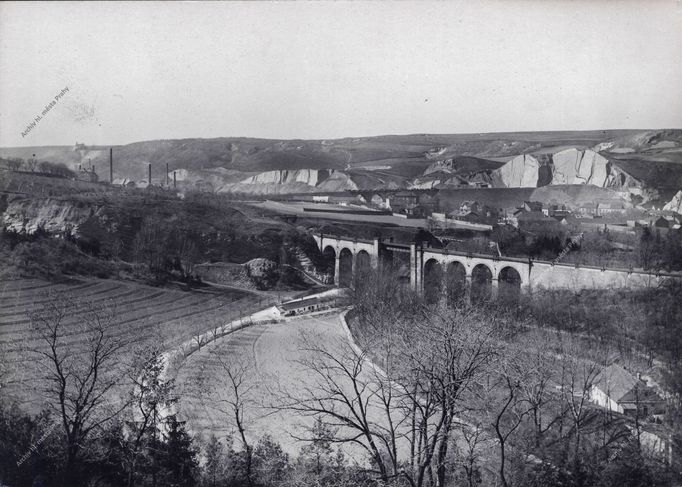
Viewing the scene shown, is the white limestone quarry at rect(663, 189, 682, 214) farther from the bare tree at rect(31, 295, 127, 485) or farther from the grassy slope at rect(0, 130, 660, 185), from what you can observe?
the bare tree at rect(31, 295, 127, 485)

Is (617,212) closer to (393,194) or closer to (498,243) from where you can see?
(498,243)

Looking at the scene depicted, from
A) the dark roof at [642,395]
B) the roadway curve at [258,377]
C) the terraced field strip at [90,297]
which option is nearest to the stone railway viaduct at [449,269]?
the roadway curve at [258,377]

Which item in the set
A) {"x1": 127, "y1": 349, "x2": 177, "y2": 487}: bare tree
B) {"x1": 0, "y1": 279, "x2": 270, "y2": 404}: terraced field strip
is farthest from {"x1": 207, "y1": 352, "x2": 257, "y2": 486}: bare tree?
{"x1": 0, "y1": 279, "x2": 270, "y2": 404}: terraced field strip

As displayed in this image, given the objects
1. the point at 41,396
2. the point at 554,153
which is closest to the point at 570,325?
the point at 554,153

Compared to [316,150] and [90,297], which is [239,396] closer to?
[90,297]

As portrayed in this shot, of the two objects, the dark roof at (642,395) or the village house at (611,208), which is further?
the village house at (611,208)

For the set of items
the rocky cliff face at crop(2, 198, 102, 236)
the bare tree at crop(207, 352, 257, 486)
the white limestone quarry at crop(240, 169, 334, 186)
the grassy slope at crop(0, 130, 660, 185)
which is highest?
the grassy slope at crop(0, 130, 660, 185)

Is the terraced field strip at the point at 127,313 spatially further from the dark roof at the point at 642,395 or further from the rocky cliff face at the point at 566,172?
the dark roof at the point at 642,395
